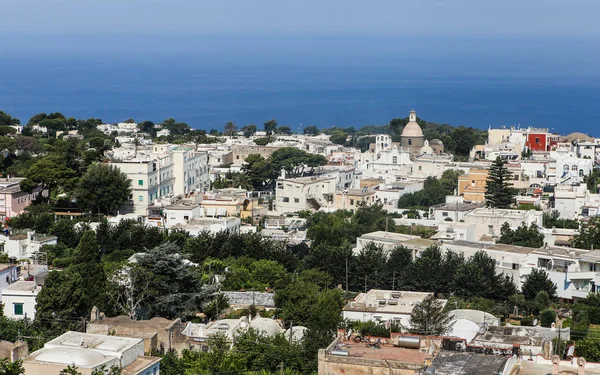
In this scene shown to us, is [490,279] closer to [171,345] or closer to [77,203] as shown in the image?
[171,345]

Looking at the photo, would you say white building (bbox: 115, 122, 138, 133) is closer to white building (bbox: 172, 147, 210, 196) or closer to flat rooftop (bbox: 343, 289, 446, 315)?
white building (bbox: 172, 147, 210, 196)

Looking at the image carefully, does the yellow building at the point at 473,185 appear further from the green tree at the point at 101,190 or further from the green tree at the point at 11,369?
the green tree at the point at 11,369

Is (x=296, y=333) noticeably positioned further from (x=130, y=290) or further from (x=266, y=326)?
(x=130, y=290)

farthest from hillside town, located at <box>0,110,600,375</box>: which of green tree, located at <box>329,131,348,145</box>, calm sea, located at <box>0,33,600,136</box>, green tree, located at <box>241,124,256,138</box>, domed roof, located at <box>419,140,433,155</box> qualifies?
calm sea, located at <box>0,33,600,136</box>

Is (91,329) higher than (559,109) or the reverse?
the reverse

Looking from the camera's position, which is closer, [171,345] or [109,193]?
[171,345]

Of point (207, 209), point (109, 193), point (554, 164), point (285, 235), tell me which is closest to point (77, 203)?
point (109, 193)
